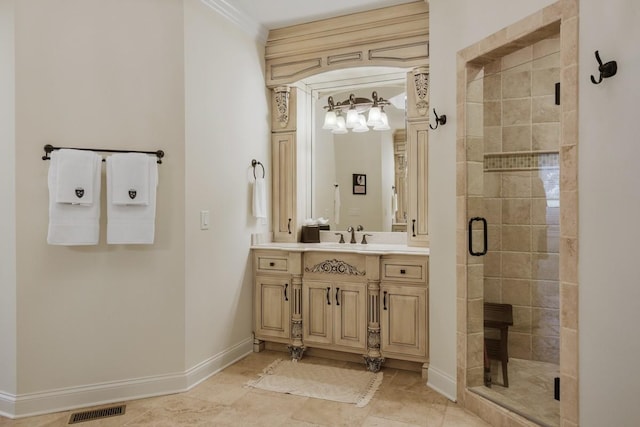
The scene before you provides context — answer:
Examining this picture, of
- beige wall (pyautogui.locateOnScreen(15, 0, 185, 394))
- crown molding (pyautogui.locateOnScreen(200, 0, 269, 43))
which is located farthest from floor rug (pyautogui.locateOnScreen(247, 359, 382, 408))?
crown molding (pyautogui.locateOnScreen(200, 0, 269, 43))

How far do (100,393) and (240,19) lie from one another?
Answer: 289cm

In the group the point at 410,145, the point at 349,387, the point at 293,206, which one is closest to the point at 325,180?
the point at 293,206

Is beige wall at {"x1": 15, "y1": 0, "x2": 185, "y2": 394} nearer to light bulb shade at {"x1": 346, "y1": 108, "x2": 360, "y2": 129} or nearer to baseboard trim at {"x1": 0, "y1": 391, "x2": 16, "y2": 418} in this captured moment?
baseboard trim at {"x1": 0, "y1": 391, "x2": 16, "y2": 418}

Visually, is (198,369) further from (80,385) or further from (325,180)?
(325,180)

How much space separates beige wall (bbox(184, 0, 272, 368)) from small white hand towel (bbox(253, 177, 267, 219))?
6 cm

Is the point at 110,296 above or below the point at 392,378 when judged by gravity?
above

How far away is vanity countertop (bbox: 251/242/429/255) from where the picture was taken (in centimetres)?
309

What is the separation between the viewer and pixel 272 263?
11.5ft

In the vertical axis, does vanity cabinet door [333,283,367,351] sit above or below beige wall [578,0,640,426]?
below

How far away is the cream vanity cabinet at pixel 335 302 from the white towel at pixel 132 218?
1260 millimetres

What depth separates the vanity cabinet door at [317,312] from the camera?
3287 millimetres

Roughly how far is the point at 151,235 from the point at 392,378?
195 centimetres

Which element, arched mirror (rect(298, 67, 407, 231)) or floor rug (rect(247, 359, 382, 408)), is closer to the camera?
floor rug (rect(247, 359, 382, 408))

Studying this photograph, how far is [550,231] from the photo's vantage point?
10.0 ft
